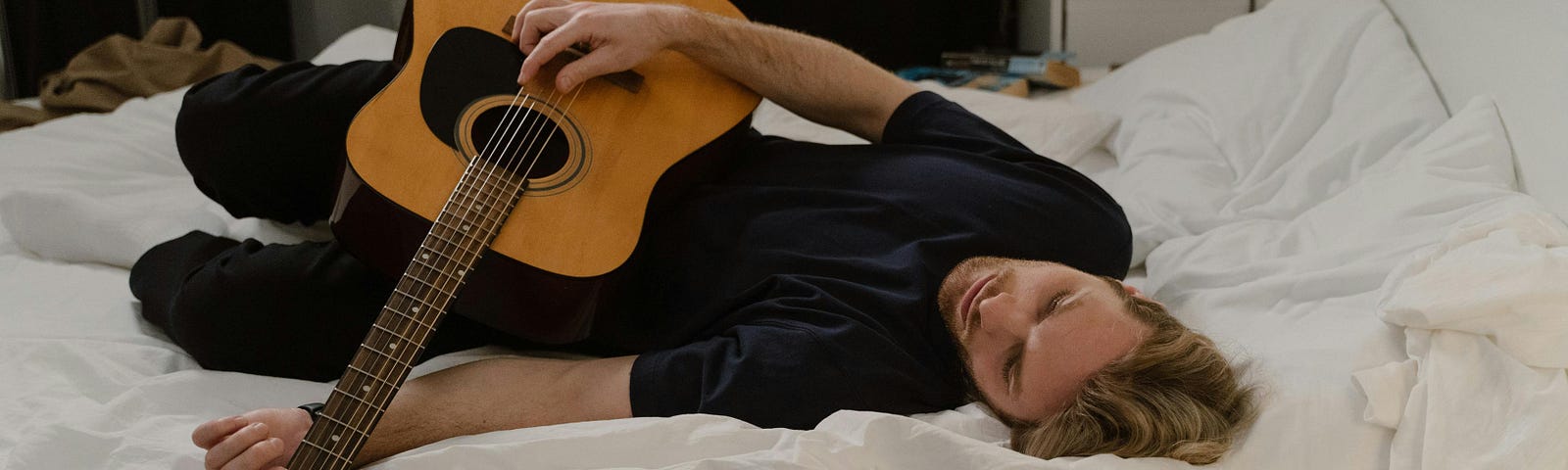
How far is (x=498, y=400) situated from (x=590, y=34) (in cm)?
42

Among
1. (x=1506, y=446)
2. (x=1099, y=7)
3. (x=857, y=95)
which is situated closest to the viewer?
(x=1506, y=446)

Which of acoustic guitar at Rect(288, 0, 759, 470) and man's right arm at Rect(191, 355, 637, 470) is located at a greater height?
acoustic guitar at Rect(288, 0, 759, 470)

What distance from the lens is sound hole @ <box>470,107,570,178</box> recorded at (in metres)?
1.14

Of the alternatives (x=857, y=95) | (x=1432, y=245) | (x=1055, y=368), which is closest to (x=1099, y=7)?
(x=857, y=95)

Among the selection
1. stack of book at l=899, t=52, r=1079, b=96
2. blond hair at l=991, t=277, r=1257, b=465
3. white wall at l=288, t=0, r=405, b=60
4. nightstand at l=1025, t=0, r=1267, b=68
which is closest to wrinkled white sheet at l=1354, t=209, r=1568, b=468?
blond hair at l=991, t=277, r=1257, b=465

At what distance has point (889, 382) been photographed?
3.61ft

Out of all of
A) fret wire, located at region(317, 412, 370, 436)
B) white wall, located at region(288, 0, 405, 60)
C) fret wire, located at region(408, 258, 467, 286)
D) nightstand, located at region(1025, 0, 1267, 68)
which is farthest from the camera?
white wall, located at region(288, 0, 405, 60)

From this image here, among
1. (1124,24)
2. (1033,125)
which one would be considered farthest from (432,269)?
(1124,24)

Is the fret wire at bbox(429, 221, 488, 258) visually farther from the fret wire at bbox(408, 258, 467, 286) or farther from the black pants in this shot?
the black pants

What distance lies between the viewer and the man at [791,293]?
1051 mm

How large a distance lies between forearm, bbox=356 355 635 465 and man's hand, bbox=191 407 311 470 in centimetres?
7

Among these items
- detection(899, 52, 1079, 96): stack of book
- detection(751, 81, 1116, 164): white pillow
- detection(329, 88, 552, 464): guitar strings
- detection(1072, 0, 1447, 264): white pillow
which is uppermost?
detection(329, 88, 552, 464): guitar strings

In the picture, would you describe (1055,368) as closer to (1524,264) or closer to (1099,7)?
(1524,264)

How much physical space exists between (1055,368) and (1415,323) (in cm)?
31
